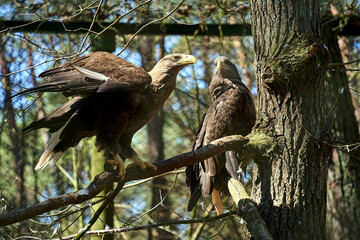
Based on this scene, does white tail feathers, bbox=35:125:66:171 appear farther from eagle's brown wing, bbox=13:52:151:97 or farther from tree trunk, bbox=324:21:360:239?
tree trunk, bbox=324:21:360:239

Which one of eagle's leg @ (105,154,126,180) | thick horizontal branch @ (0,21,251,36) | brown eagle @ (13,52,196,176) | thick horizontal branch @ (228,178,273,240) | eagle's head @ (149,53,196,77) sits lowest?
thick horizontal branch @ (228,178,273,240)

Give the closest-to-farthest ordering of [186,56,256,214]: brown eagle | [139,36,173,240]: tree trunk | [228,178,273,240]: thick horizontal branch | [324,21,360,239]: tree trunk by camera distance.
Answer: [228,178,273,240]: thick horizontal branch
[186,56,256,214]: brown eagle
[324,21,360,239]: tree trunk
[139,36,173,240]: tree trunk

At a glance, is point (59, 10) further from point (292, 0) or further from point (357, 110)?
point (357, 110)

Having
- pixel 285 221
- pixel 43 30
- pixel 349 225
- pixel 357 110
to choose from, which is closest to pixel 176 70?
pixel 285 221

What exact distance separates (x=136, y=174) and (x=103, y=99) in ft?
1.61

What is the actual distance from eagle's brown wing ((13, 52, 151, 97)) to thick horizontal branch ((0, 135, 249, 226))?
0.49m

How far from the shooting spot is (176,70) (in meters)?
3.30

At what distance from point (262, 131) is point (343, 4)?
2.45 meters

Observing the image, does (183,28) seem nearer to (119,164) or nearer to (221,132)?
(221,132)

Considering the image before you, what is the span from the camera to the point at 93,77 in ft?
9.01

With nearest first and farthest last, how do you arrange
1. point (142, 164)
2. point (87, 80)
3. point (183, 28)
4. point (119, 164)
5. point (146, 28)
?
point (87, 80) < point (119, 164) < point (142, 164) < point (146, 28) < point (183, 28)

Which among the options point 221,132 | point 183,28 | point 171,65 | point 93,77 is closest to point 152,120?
point 183,28

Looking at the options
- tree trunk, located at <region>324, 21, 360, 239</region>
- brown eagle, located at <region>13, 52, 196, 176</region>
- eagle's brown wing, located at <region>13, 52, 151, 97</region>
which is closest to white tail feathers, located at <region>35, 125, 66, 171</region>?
brown eagle, located at <region>13, 52, 196, 176</region>

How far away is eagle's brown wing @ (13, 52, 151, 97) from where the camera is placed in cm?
268
